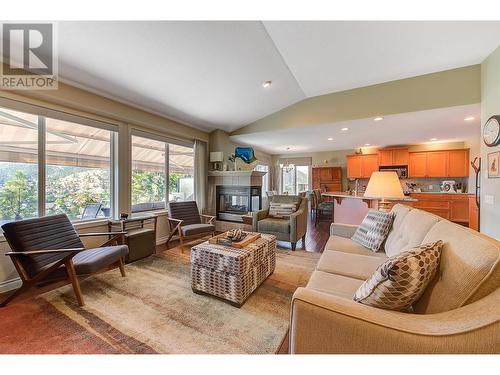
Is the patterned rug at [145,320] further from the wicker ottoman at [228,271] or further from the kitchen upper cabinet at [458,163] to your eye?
the kitchen upper cabinet at [458,163]

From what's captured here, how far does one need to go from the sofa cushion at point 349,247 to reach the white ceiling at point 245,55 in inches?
89.7

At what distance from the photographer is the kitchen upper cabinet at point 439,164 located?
17.1 feet

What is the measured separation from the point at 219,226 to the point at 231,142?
217 centimetres

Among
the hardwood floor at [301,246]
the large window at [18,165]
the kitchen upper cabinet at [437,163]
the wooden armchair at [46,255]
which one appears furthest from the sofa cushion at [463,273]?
the kitchen upper cabinet at [437,163]

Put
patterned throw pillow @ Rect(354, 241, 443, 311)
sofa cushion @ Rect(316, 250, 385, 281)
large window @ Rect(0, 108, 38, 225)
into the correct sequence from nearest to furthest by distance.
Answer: patterned throw pillow @ Rect(354, 241, 443, 311), sofa cushion @ Rect(316, 250, 385, 281), large window @ Rect(0, 108, 38, 225)

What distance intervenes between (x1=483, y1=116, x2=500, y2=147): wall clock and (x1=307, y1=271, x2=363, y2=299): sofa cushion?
2.69 m

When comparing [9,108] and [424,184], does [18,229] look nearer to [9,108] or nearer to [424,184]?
[9,108]

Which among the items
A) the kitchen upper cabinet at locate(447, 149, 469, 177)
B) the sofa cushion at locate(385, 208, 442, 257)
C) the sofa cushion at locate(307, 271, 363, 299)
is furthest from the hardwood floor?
the kitchen upper cabinet at locate(447, 149, 469, 177)

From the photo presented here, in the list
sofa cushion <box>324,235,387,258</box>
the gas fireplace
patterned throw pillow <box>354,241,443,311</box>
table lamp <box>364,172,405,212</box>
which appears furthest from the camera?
the gas fireplace

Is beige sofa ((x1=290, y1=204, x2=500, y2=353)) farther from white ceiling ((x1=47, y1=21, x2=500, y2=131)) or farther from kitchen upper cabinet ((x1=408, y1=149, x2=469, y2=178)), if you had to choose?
kitchen upper cabinet ((x1=408, y1=149, x2=469, y2=178))

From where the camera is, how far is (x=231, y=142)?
17.6 ft

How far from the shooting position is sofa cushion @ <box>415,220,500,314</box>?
2.66 feet

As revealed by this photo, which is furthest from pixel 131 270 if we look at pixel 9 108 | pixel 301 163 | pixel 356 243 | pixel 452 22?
pixel 301 163

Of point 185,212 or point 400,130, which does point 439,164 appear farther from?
point 185,212
